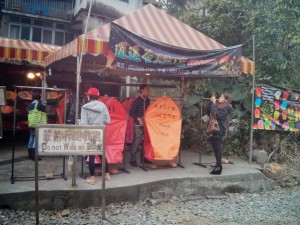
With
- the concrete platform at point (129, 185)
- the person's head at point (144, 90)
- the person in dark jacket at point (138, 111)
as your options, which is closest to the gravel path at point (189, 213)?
the concrete platform at point (129, 185)

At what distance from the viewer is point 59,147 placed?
15.4 ft

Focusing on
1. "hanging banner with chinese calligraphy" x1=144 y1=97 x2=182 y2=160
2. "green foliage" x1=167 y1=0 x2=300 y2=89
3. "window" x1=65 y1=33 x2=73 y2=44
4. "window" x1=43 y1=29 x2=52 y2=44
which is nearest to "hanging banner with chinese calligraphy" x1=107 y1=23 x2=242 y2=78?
"hanging banner with chinese calligraphy" x1=144 y1=97 x2=182 y2=160

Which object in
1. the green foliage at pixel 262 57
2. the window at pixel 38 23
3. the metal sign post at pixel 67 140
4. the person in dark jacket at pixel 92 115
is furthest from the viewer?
the window at pixel 38 23

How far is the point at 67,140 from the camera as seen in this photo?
4.73 m

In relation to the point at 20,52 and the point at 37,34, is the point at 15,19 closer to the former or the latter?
the point at 37,34

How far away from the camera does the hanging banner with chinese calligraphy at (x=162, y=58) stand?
5.36 m

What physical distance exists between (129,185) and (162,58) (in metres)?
2.56

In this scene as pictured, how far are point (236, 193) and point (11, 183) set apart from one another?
15.8ft

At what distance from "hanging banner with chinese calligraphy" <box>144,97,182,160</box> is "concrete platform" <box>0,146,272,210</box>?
1.42ft

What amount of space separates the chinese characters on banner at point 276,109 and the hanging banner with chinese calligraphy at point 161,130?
2726 mm

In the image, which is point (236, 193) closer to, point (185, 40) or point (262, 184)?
point (262, 184)

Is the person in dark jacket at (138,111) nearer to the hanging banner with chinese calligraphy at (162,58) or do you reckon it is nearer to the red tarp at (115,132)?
the red tarp at (115,132)

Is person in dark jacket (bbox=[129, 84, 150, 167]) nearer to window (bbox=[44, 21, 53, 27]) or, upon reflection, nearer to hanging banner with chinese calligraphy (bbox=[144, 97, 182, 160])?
hanging banner with chinese calligraphy (bbox=[144, 97, 182, 160])

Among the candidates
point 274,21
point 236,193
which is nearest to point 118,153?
point 236,193
